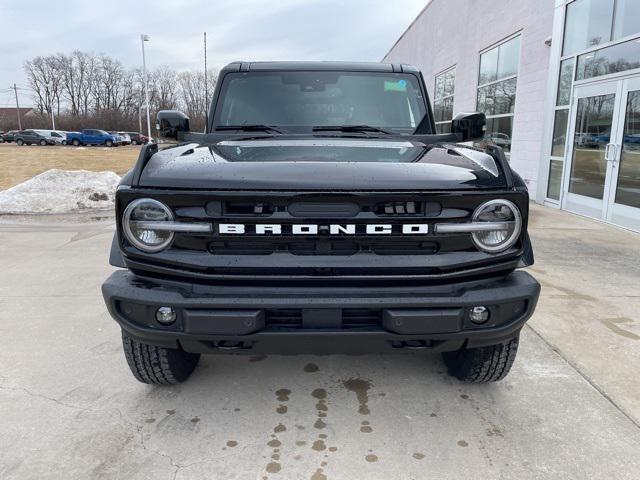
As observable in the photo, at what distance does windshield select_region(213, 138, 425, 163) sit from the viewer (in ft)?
8.09

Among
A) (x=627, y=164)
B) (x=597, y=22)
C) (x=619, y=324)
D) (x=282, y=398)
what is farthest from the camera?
(x=597, y=22)

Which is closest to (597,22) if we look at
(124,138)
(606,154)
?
(606,154)

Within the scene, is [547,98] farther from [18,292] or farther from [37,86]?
[37,86]

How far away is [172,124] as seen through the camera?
3611 millimetres

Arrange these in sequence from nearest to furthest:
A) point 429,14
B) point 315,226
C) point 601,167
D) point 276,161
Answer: point 315,226, point 276,161, point 601,167, point 429,14

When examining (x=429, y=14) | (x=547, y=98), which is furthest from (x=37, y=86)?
(x=547, y=98)

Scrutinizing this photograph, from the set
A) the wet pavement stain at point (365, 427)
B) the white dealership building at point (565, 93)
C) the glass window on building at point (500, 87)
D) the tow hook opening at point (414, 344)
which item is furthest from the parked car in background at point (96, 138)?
the tow hook opening at point (414, 344)

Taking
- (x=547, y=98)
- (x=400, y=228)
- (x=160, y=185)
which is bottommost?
(x=400, y=228)

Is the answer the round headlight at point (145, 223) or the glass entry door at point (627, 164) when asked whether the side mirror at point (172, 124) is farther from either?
the glass entry door at point (627, 164)

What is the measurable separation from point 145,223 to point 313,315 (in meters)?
0.85

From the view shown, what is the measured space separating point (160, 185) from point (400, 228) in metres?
1.09

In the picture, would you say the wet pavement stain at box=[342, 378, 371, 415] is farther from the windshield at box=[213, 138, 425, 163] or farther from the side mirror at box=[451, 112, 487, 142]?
the side mirror at box=[451, 112, 487, 142]

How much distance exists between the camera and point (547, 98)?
10188mm

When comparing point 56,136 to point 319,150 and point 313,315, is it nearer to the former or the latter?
point 319,150
